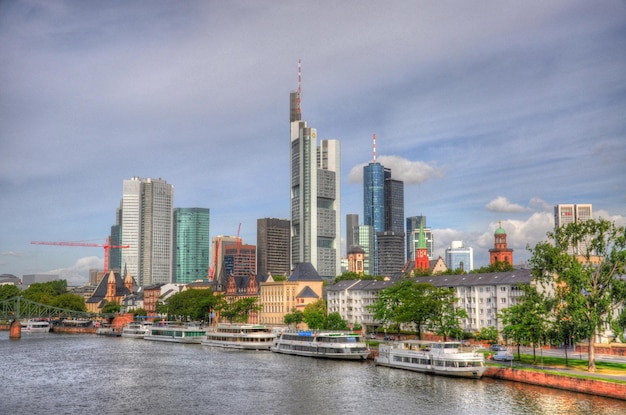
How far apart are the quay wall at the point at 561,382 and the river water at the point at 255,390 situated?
1190mm

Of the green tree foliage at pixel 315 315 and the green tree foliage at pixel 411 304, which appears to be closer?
the green tree foliage at pixel 411 304

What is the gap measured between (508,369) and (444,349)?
1129 centimetres

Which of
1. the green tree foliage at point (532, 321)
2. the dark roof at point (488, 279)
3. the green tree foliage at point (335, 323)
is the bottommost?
the green tree foliage at point (335, 323)

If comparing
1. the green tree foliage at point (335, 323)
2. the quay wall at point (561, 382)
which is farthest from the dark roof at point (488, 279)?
the quay wall at point (561, 382)

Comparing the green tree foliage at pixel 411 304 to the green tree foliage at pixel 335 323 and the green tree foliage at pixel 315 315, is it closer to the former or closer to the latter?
the green tree foliage at pixel 335 323

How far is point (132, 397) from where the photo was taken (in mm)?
85688

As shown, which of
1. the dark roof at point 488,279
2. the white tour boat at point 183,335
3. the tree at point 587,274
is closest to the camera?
the tree at point 587,274

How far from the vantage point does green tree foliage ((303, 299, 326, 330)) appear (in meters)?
172

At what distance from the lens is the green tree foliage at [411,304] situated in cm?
13112

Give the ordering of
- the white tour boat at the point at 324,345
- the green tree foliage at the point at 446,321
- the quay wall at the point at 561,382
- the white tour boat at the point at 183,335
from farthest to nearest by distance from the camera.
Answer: the white tour boat at the point at 183,335 < the white tour boat at the point at 324,345 < the green tree foliage at the point at 446,321 < the quay wall at the point at 561,382

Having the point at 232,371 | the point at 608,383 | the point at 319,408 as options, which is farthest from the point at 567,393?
the point at 232,371

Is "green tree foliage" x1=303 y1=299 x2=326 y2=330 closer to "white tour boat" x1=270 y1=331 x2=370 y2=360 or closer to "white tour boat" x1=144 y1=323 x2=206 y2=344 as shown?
"white tour boat" x1=270 y1=331 x2=370 y2=360

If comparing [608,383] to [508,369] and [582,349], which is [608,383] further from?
[582,349]

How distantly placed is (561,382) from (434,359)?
2331 cm
